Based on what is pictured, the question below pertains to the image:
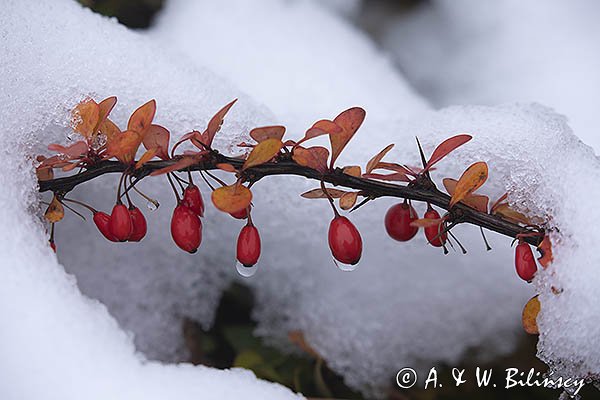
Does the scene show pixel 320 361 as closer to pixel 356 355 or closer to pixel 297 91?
pixel 356 355

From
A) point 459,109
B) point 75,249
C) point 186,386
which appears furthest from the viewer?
point 75,249

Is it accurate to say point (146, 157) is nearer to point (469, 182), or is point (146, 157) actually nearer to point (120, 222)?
point (120, 222)

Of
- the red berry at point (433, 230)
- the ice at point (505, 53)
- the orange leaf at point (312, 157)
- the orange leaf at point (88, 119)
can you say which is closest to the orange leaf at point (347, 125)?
the orange leaf at point (312, 157)

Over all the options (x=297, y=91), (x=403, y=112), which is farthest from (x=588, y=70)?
(x=297, y=91)

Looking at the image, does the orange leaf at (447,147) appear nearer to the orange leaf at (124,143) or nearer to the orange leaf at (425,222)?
the orange leaf at (425,222)

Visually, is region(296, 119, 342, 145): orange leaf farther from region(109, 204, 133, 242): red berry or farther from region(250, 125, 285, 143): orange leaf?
region(109, 204, 133, 242): red berry

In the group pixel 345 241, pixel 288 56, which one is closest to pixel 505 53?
pixel 288 56
